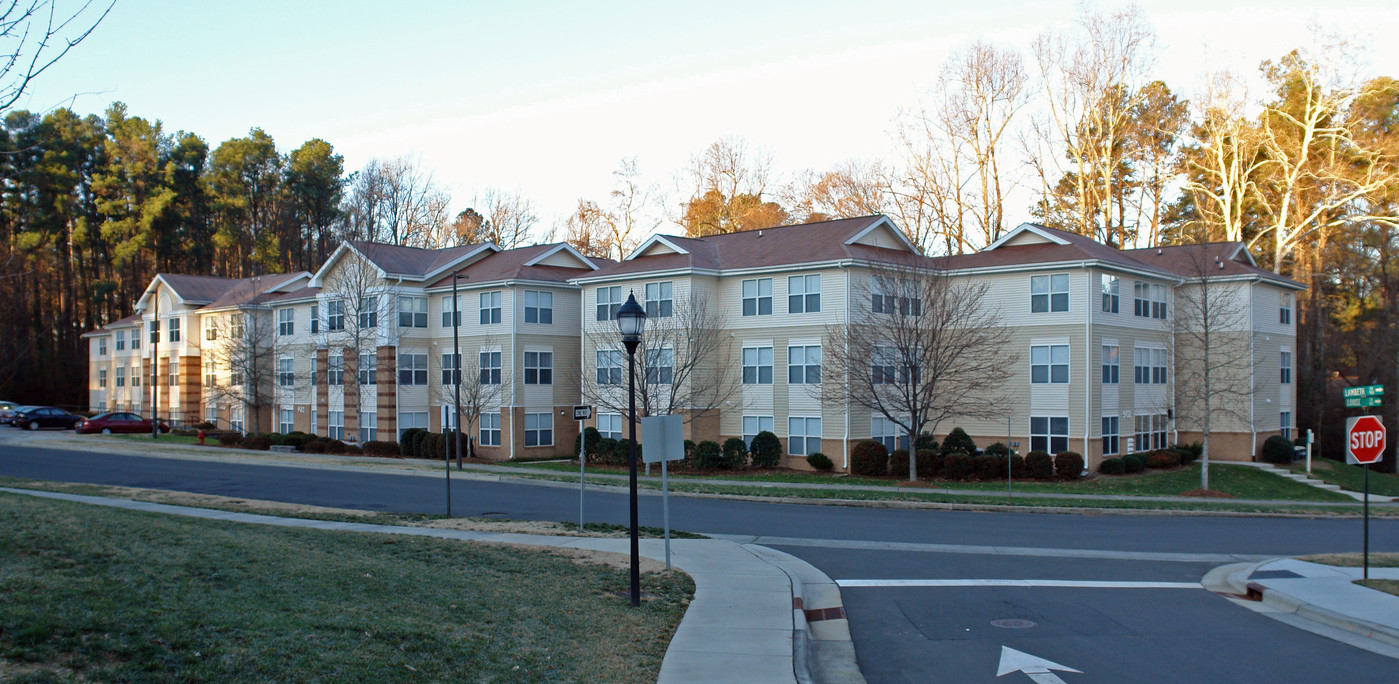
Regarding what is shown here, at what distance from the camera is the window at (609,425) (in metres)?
40.8

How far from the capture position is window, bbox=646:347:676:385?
37.0 meters

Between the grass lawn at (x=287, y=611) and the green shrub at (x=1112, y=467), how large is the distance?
25.6m

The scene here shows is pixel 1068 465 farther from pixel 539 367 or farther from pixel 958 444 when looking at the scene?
pixel 539 367

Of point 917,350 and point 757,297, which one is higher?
point 757,297

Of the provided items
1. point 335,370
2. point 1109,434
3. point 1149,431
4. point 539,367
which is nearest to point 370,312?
point 335,370

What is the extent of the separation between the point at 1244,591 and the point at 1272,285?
109 ft

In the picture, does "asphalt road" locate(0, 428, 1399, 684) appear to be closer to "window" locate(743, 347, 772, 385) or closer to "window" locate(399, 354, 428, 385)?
"window" locate(743, 347, 772, 385)

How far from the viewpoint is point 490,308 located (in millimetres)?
43219

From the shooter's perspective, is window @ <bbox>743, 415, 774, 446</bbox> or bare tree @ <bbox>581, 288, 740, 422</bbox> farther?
window @ <bbox>743, 415, 774, 446</bbox>

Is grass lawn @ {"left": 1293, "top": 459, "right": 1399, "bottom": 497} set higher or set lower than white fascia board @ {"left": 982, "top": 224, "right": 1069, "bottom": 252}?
lower

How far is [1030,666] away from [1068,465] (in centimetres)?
2517

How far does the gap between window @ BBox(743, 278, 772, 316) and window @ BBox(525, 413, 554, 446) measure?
10.8 meters

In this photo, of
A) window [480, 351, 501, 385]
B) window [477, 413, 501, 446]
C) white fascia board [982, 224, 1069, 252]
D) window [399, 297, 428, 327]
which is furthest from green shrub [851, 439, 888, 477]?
window [399, 297, 428, 327]

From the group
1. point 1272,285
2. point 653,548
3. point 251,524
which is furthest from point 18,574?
point 1272,285
